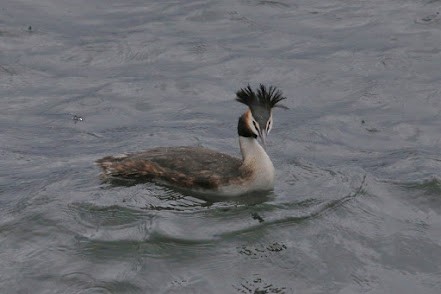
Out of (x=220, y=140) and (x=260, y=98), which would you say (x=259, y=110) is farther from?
(x=220, y=140)

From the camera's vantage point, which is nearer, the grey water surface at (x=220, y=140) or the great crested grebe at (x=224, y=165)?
the grey water surface at (x=220, y=140)

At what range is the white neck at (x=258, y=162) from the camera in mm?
11812

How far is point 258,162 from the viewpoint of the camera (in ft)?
38.9

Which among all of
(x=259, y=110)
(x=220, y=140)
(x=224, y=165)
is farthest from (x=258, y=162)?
(x=220, y=140)

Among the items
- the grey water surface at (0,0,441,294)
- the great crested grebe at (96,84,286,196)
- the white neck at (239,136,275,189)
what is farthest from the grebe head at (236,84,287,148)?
the grey water surface at (0,0,441,294)

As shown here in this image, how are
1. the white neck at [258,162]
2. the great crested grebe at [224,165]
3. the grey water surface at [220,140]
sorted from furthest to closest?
the white neck at [258,162], the great crested grebe at [224,165], the grey water surface at [220,140]

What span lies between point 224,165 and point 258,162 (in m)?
0.39

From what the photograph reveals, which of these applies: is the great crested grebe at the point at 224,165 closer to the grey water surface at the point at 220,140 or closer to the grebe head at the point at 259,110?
the grebe head at the point at 259,110

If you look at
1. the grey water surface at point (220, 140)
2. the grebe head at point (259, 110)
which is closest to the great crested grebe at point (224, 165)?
the grebe head at point (259, 110)

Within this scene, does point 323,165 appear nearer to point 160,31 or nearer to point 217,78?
point 217,78

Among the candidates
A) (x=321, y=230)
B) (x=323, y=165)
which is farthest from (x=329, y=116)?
(x=321, y=230)

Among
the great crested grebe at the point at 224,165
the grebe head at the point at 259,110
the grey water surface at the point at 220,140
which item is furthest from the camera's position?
the great crested grebe at the point at 224,165

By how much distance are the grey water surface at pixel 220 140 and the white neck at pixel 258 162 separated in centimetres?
20

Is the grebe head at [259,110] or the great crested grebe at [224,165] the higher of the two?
the grebe head at [259,110]
